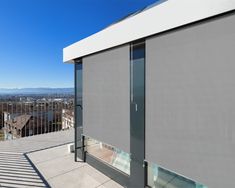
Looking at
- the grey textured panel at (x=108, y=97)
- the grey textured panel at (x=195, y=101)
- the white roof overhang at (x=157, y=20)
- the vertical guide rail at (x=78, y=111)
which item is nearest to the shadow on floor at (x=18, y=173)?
the vertical guide rail at (x=78, y=111)

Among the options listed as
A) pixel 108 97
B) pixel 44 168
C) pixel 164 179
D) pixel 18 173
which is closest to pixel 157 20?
pixel 108 97

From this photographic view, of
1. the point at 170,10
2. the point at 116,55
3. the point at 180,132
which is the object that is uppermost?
the point at 170,10

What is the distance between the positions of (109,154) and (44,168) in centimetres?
143

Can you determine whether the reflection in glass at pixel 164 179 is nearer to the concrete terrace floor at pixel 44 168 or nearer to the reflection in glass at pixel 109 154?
the reflection in glass at pixel 109 154

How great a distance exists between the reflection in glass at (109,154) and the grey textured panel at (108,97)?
0.21m

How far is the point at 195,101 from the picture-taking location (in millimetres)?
2020

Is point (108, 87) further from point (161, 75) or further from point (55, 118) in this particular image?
point (55, 118)

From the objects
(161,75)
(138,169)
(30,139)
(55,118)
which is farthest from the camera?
(55,118)

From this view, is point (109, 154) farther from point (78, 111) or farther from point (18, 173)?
point (18, 173)

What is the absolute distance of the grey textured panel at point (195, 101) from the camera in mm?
1764

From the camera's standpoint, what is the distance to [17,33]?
7.88 m

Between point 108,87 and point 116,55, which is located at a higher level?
point 116,55

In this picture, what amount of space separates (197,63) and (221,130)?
2.36ft

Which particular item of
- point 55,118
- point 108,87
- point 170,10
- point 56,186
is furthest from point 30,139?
point 170,10
